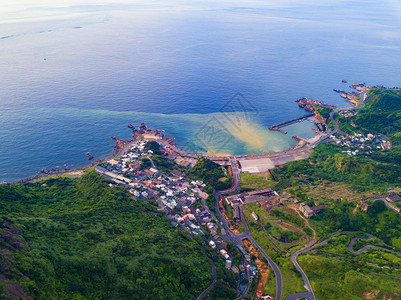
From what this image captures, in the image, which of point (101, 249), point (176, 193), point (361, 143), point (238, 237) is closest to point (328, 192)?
A: point (238, 237)

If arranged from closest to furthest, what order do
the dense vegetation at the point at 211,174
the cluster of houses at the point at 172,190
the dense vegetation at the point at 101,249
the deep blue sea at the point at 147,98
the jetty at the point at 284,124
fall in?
the dense vegetation at the point at 101,249 → the cluster of houses at the point at 172,190 → the dense vegetation at the point at 211,174 → the deep blue sea at the point at 147,98 → the jetty at the point at 284,124

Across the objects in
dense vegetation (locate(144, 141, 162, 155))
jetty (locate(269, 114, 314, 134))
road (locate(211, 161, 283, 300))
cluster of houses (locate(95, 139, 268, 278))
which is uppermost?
jetty (locate(269, 114, 314, 134))

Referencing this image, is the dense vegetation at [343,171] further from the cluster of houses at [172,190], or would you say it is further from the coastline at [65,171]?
the coastline at [65,171]

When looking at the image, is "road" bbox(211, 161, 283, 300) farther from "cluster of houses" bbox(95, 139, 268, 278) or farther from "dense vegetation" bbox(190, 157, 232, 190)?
"cluster of houses" bbox(95, 139, 268, 278)

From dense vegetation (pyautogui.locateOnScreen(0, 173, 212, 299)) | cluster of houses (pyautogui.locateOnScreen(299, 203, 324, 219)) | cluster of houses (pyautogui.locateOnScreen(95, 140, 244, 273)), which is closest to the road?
cluster of houses (pyautogui.locateOnScreen(95, 140, 244, 273))

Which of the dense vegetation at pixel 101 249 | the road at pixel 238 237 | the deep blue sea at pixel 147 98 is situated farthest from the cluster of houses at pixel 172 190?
the deep blue sea at pixel 147 98
